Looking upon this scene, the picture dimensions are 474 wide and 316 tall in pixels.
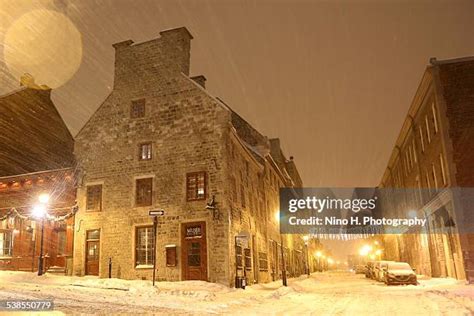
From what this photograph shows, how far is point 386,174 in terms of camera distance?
57812 mm

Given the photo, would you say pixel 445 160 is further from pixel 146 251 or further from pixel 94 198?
pixel 94 198

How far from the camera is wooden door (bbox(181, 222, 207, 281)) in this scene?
68.3ft

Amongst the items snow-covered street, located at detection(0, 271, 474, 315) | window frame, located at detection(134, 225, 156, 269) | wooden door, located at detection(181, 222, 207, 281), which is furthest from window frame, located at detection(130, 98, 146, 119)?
snow-covered street, located at detection(0, 271, 474, 315)

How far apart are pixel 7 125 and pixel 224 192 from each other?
60.1ft

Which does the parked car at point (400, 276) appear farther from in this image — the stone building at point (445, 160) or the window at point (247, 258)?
the window at point (247, 258)

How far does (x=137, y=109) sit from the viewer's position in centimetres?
2417

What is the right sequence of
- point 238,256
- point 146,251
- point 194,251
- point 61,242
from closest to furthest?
point 194,251 → point 146,251 → point 238,256 → point 61,242

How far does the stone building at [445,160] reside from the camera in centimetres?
2502

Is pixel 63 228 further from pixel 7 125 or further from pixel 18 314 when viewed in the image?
pixel 18 314

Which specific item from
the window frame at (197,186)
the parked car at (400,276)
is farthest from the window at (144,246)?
the parked car at (400,276)

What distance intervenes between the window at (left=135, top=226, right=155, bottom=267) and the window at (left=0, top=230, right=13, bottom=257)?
8098 mm

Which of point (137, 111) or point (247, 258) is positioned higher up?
point (137, 111)

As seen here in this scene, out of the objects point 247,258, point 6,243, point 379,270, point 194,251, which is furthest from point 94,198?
point 379,270

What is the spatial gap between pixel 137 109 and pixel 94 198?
539 cm
